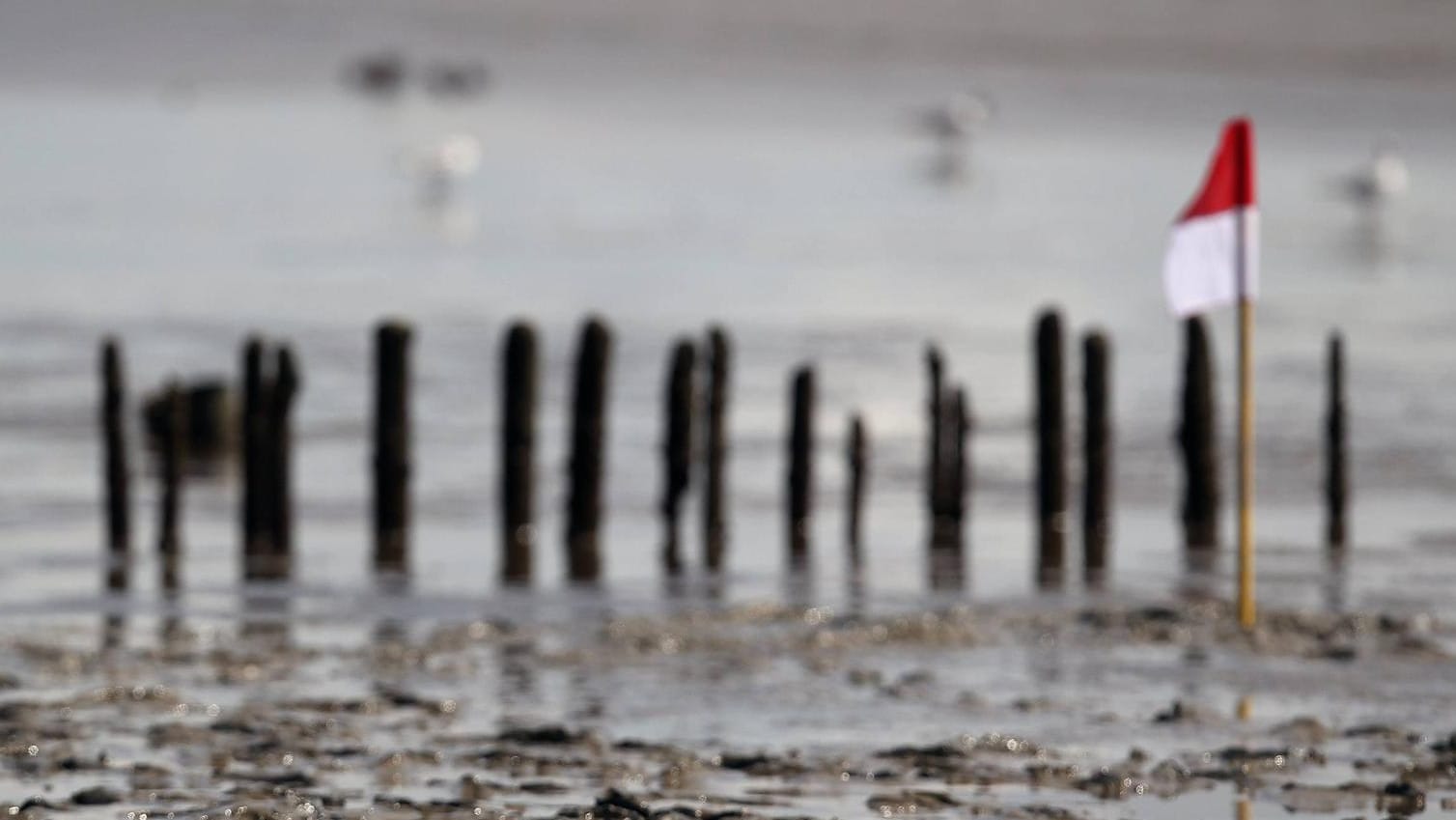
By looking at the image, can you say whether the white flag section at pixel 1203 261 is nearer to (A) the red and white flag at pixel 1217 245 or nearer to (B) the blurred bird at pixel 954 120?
(A) the red and white flag at pixel 1217 245

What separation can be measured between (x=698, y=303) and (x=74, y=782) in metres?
40.0

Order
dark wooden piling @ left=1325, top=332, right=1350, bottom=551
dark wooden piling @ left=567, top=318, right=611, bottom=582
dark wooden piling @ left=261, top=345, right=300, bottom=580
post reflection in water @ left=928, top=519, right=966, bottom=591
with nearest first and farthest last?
post reflection in water @ left=928, top=519, right=966, bottom=591 < dark wooden piling @ left=261, top=345, right=300, bottom=580 < dark wooden piling @ left=567, top=318, right=611, bottom=582 < dark wooden piling @ left=1325, top=332, right=1350, bottom=551

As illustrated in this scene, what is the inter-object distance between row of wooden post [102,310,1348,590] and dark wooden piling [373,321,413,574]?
0.04 feet

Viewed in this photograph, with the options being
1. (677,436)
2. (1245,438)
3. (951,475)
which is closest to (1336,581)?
(1245,438)

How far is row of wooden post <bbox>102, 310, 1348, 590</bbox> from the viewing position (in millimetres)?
27047

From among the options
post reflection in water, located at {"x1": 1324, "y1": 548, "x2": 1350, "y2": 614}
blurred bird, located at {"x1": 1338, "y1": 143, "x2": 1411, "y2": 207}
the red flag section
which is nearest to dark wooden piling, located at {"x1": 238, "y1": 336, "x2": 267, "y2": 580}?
the red flag section

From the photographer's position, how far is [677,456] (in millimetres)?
28906

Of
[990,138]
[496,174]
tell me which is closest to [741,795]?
[496,174]

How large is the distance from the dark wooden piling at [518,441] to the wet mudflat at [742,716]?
14.3ft

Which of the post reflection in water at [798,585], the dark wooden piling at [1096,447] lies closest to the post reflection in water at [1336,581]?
the dark wooden piling at [1096,447]

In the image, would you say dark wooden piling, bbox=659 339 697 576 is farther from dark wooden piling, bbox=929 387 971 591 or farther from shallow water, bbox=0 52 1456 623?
dark wooden piling, bbox=929 387 971 591

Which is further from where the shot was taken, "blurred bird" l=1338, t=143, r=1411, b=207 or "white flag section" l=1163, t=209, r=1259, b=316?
"blurred bird" l=1338, t=143, r=1411, b=207

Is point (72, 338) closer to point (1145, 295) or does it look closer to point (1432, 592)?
point (1145, 295)

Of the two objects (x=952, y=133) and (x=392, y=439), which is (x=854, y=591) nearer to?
(x=392, y=439)
